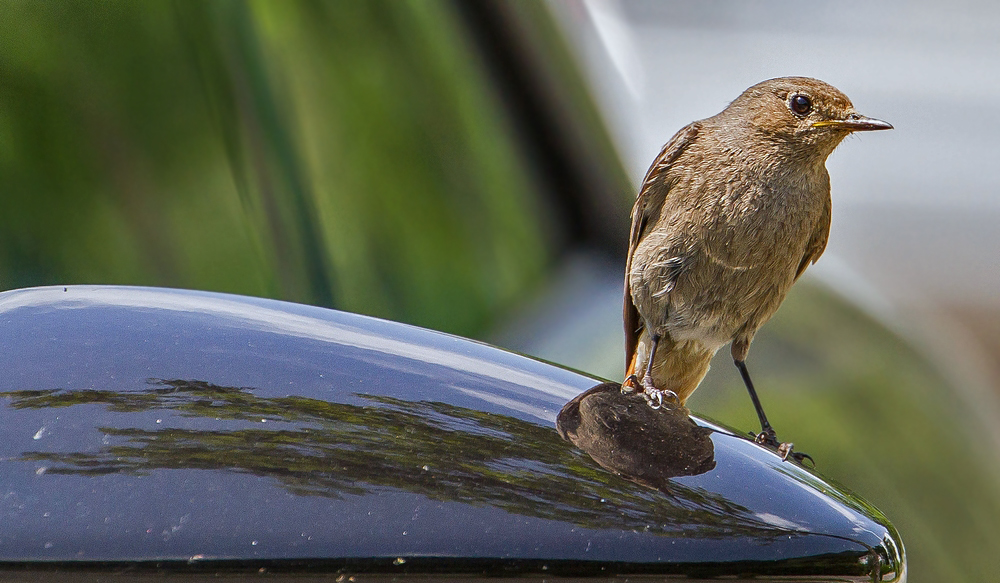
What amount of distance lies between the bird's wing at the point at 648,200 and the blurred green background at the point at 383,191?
171 mm

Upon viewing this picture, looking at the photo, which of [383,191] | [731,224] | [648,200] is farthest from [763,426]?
[383,191]

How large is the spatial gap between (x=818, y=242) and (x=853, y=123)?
14.9 inches

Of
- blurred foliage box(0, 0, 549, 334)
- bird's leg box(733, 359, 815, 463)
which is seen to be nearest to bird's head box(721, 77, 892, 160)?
bird's leg box(733, 359, 815, 463)

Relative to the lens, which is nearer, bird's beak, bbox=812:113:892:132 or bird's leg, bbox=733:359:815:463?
bird's leg, bbox=733:359:815:463

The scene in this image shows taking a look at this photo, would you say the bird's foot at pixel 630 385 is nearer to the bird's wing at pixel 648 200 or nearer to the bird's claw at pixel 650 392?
the bird's claw at pixel 650 392

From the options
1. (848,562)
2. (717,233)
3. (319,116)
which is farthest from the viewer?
(717,233)

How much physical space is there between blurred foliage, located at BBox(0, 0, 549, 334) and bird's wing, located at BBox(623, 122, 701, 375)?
36cm

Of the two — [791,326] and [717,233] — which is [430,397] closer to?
[717,233]

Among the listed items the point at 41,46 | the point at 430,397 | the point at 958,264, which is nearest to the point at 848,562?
the point at 430,397

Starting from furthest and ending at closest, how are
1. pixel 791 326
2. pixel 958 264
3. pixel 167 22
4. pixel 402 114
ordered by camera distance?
1. pixel 958 264
2. pixel 791 326
3. pixel 402 114
4. pixel 167 22

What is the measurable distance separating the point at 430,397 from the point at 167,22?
144 cm

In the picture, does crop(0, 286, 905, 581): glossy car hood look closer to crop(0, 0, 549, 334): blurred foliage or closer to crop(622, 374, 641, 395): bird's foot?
crop(622, 374, 641, 395): bird's foot

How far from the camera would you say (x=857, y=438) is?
3.28 m

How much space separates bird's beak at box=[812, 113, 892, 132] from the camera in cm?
301
